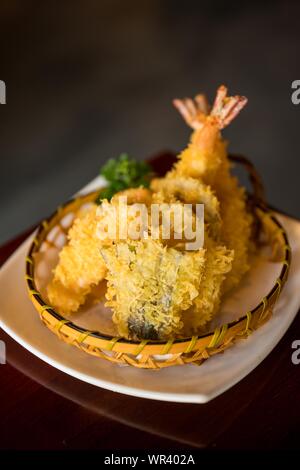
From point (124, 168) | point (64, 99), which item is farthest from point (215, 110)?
point (64, 99)

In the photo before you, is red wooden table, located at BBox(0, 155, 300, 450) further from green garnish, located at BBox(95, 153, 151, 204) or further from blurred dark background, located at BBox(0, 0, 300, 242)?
blurred dark background, located at BBox(0, 0, 300, 242)

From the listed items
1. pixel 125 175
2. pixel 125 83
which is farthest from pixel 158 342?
pixel 125 83

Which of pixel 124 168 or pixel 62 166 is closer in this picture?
pixel 124 168

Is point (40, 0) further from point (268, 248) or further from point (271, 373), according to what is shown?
point (271, 373)

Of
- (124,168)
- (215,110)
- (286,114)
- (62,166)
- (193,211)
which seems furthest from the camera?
(286,114)

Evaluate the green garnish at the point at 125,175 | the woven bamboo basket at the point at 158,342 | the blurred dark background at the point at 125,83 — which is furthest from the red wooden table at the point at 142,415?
the blurred dark background at the point at 125,83

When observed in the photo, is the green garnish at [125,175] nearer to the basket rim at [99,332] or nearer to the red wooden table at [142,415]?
the basket rim at [99,332]
